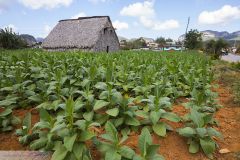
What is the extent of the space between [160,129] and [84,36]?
1238 inches

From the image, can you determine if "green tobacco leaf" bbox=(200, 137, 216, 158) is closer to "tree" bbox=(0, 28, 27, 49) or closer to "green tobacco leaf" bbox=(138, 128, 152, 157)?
"green tobacco leaf" bbox=(138, 128, 152, 157)

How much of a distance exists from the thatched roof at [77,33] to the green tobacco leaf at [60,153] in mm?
29379

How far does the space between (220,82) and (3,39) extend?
30382 millimetres

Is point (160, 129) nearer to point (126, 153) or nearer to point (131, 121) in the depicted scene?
point (131, 121)

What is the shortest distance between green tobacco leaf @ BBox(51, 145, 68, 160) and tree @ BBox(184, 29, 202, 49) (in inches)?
2141

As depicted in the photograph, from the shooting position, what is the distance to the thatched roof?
33.0 m

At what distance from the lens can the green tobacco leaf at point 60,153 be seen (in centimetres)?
270

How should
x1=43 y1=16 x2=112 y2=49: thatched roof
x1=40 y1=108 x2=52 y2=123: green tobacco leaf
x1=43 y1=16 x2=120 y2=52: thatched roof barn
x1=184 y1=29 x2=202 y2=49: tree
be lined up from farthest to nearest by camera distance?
x1=184 y1=29 x2=202 y2=49: tree → x1=43 y1=16 x2=112 y2=49: thatched roof → x1=43 y1=16 x2=120 y2=52: thatched roof barn → x1=40 y1=108 x2=52 y2=123: green tobacco leaf

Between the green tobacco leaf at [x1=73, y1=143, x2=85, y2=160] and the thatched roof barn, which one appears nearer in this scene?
the green tobacco leaf at [x1=73, y1=143, x2=85, y2=160]

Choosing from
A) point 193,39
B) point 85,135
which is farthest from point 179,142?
point 193,39

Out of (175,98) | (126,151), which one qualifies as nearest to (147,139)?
(126,151)

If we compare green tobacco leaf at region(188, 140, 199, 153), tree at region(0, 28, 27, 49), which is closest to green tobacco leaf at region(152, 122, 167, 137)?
green tobacco leaf at region(188, 140, 199, 153)

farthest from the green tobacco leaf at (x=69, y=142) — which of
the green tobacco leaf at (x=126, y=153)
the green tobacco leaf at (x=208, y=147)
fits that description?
the green tobacco leaf at (x=208, y=147)

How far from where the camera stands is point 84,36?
3403 centimetres
